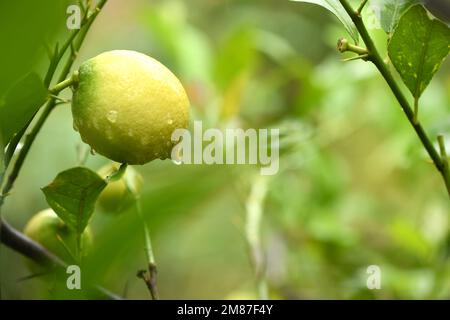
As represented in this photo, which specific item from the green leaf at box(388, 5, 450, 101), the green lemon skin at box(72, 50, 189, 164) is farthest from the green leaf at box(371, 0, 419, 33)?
the green lemon skin at box(72, 50, 189, 164)

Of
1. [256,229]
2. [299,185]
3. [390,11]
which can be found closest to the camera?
[390,11]

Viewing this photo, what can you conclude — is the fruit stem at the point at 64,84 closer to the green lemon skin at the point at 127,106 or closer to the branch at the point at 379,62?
the green lemon skin at the point at 127,106

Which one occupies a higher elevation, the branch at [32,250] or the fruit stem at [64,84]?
the fruit stem at [64,84]

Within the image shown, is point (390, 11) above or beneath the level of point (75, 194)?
above

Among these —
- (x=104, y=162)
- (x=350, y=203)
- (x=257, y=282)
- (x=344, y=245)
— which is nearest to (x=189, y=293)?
(x=350, y=203)

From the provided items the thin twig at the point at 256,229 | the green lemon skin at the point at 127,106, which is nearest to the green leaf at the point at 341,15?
the green lemon skin at the point at 127,106

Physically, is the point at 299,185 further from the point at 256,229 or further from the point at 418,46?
the point at 418,46

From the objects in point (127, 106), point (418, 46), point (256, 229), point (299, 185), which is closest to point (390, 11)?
point (418, 46)
